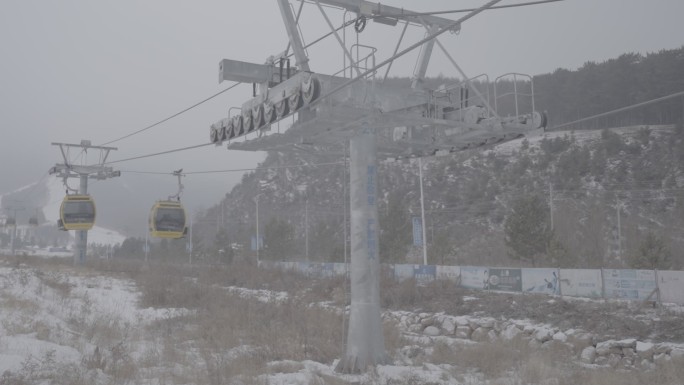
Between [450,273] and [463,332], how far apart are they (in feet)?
33.1

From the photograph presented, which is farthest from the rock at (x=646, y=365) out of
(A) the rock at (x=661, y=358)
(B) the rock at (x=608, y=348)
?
(B) the rock at (x=608, y=348)

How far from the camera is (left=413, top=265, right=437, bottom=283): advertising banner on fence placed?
33.1 m

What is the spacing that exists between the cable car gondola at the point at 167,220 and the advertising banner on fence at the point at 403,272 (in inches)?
594

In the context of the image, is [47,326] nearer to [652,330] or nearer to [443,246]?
[652,330]

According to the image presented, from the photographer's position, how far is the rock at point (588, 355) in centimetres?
1748

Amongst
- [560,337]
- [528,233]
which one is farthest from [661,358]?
[528,233]

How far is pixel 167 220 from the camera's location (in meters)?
22.2

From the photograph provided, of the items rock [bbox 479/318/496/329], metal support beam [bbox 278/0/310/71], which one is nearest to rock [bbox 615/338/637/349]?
rock [bbox 479/318/496/329]

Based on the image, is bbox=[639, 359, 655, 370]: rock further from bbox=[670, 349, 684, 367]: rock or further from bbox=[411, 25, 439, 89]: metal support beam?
bbox=[411, 25, 439, 89]: metal support beam

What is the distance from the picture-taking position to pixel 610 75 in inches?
3573

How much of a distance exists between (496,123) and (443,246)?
37391 millimetres

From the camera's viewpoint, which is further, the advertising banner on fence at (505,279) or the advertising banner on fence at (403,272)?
the advertising banner on fence at (403,272)

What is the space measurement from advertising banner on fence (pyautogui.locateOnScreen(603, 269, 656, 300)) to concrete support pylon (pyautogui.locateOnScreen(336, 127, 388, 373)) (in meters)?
17.3

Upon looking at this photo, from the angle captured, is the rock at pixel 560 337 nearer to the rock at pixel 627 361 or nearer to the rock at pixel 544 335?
the rock at pixel 544 335
